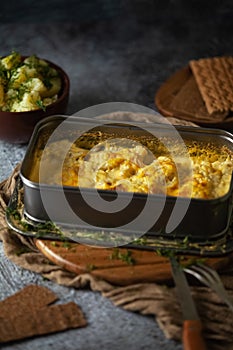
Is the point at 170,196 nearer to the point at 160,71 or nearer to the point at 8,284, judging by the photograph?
the point at 8,284

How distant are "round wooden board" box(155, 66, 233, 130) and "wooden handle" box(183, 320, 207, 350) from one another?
139 cm

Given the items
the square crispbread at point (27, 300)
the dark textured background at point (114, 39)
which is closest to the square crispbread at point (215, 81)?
the dark textured background at point (114, 39)

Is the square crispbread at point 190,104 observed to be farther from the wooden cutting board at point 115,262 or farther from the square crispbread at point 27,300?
the square crispbread at point 27,300

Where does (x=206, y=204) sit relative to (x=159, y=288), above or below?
above

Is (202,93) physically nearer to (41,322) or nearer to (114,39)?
(114,39)

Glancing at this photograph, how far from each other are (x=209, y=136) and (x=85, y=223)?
0.65 m

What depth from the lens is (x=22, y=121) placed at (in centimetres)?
355

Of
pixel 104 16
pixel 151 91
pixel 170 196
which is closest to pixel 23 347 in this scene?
pixel 170 196

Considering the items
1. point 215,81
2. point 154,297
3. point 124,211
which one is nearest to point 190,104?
point 215,81

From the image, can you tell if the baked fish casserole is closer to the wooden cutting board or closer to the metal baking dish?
the metal baking dish

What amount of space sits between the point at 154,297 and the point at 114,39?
2.21 metres

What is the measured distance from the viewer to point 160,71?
14.3 ft

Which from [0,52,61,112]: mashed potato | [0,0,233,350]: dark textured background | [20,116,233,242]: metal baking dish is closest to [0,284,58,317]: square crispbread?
[20,116,233,242]: metal baking dish

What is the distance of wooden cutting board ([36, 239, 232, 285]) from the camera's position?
9.36ft
